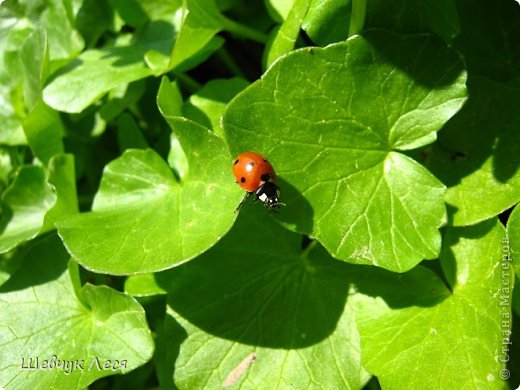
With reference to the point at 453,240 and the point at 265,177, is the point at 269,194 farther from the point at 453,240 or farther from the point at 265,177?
the point at 453,240

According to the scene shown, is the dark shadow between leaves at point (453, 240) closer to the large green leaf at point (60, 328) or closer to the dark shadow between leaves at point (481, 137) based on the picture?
the dark shadow between leaves at point (481, 137)

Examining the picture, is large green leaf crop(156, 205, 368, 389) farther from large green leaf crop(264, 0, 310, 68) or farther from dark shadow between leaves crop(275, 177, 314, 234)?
large green leaf crop(264, 0, 310, 68)

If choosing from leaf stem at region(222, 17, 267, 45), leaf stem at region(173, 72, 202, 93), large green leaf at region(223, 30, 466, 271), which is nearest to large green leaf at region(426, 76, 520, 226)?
large green leaf at region(223, 30, 466, 271)

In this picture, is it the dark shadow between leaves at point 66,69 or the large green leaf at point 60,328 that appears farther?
the dark shadow between leaves at point 66,69

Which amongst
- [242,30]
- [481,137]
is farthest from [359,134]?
[242,30]

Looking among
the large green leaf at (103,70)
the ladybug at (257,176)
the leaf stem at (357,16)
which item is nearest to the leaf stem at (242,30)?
the large green leaf at (103,70)

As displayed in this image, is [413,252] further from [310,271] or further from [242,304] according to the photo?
[242,304]

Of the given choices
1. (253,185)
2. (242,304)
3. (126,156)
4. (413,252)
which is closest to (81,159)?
(126,156)
